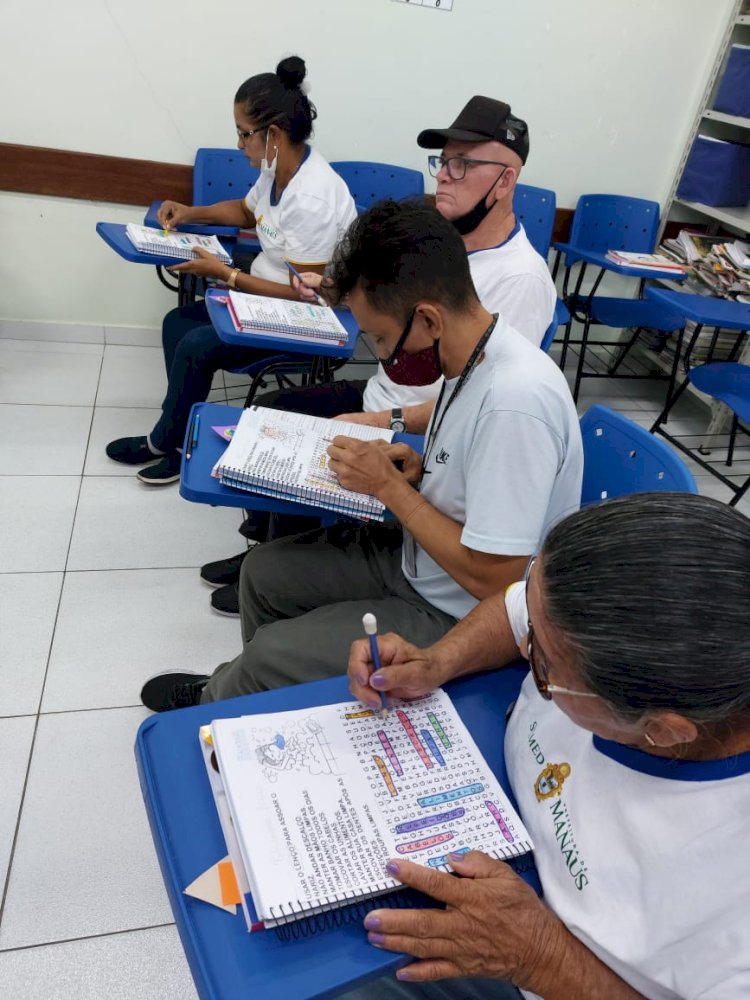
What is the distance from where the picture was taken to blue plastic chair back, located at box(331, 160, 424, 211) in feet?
11.2

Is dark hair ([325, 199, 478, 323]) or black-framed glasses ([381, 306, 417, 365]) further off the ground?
dark hair ([325, 199, 478, 323])

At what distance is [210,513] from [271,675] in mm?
1410

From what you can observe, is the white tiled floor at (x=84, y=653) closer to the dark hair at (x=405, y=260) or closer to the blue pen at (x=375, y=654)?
the blue pen at (x=375, y=654)

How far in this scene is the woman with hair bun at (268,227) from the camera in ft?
7.67

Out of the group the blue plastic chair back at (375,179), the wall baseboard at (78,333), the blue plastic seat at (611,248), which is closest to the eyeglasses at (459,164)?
the blue plastic chair back at (375,179)

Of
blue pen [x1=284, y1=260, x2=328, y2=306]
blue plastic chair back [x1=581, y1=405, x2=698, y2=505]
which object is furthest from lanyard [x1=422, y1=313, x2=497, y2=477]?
blue pen [x1=284, y1=260, x2=328, y2=306]

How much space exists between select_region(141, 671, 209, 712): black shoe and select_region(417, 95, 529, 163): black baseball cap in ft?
5.49

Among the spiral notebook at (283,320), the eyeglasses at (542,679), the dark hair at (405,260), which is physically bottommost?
the spiral notebook at (283,320)

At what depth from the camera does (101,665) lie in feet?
6.19

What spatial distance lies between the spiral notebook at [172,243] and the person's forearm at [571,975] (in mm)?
2324

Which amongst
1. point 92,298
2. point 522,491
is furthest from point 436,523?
point 92,298

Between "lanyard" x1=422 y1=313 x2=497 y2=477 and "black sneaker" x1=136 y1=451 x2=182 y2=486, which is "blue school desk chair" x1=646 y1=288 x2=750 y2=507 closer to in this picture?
"lanyard" x1=422 y1=313 x2=497 y2=477

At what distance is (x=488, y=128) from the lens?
200cm

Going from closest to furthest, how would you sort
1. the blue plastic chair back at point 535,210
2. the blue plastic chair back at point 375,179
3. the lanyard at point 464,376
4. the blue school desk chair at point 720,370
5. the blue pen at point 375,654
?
1. the blue pen at point 375,654
2. the lanyard at point 464,376
3. the blue school desk chair at point 720,370
4. the blue plastic chair back at point 375,179
5. the blue plastic chair back at point 535,210
